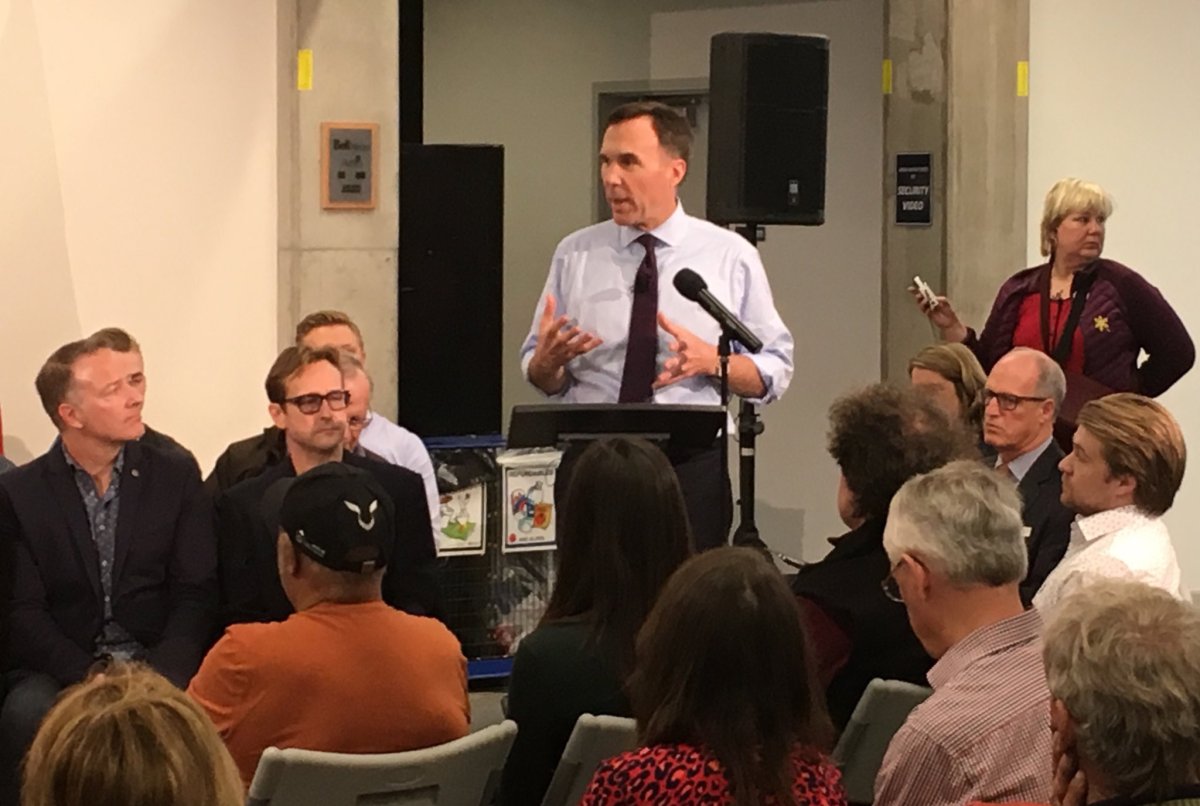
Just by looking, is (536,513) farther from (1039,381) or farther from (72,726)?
(72,726)

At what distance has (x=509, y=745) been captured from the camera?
2.81m

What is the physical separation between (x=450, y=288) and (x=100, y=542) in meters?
2.52

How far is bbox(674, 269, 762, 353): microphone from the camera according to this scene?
434cm

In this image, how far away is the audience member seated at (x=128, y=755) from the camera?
68.2 inches

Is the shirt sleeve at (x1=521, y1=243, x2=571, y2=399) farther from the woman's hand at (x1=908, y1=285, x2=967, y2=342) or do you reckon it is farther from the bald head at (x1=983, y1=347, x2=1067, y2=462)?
the woman's hand at (x1=908, y1=285, x2=967, y2=342)

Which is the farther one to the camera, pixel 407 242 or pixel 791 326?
pixel 791 326

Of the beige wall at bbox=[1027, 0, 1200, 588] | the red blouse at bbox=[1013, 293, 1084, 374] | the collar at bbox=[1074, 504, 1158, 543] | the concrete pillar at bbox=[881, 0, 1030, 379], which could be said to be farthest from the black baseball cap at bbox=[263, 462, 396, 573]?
the beige wall at bbox=[1027, 0, 1200, 588]

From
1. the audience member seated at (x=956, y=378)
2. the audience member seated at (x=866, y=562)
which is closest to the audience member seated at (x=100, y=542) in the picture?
the audience member seated at (x=866, y=562)

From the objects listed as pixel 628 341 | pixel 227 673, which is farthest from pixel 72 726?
pixel 628 341

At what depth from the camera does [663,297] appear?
15.9ft

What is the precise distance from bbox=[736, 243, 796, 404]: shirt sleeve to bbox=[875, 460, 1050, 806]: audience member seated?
1781 mm

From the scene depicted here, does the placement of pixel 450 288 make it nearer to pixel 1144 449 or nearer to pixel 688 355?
pixel 688 355

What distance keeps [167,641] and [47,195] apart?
2.16 meters

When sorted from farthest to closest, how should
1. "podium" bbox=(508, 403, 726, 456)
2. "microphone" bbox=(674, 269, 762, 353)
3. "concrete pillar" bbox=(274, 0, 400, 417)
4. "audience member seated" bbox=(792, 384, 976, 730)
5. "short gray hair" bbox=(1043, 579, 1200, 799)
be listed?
"concrete pillar" bbox=(274, 0, 400, 417) < "microphone" bbox=(674, 269, 762, 353) < "podium" bbox=(508, 403, 726, 456) < "audience member seated" bbox=(792, 384, 976, 730) < "short gray hair" bbox=(1043, 579, 1200, 799)
